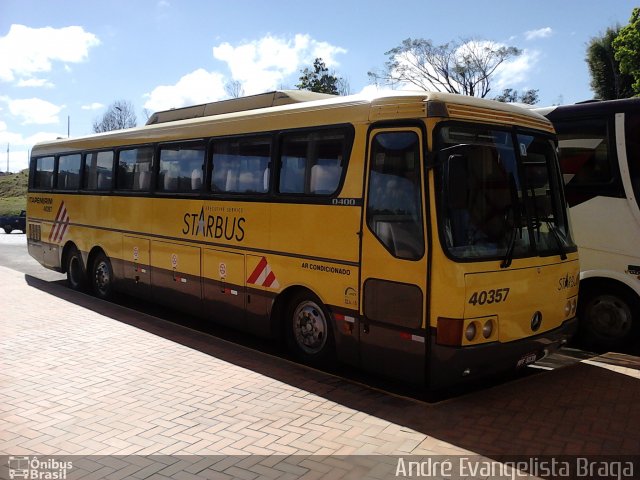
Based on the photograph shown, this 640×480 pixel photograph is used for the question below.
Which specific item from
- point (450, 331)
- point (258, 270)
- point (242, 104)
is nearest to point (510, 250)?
point (450, 331)

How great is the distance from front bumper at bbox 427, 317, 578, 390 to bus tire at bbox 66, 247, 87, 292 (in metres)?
8.90

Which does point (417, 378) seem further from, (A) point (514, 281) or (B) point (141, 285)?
(B) point (141, 285)

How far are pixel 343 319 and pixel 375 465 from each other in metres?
2.08

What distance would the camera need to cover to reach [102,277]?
37.9 feet

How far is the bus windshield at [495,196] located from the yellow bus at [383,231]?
15 mm

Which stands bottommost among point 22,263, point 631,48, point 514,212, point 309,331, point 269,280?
point 22,263

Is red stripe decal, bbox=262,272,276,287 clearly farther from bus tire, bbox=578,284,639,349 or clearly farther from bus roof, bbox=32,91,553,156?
bus tire, bbox=578,284,639,349

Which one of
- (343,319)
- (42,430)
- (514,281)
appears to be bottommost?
(42,430)

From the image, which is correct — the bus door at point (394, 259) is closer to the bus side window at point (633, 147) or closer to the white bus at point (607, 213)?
the white bus at point (607, 213)

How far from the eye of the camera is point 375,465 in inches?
173

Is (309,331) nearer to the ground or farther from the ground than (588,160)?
nearer to the ground

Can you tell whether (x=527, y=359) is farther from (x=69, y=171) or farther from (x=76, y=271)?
(x=69, y=171)

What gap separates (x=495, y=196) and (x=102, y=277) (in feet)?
28.2

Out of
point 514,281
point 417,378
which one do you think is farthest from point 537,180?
point 417,378
